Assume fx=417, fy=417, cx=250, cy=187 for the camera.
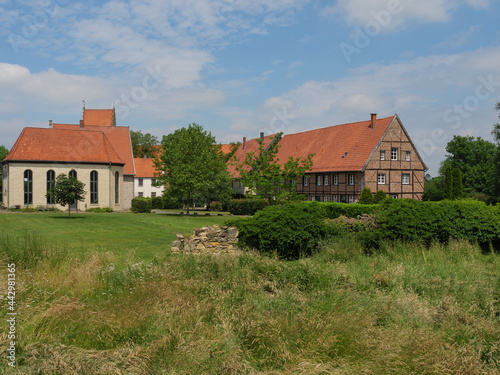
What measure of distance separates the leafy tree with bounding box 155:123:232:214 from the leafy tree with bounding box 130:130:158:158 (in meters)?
40.4

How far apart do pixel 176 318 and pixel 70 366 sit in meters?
1.35

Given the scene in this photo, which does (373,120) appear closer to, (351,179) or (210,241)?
(351,179)

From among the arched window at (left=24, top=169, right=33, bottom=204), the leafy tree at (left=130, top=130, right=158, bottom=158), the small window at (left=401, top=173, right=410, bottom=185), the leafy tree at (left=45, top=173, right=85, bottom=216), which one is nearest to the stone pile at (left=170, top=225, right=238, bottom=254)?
the leafy tree at (left=45, top=173, right=85, bottom=216)

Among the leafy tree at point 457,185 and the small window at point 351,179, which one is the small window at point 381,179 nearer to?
the small window at point 351,179

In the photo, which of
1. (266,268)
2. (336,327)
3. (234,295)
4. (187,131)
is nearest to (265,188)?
(266,268)

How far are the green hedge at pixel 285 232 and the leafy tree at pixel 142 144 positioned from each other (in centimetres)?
6925

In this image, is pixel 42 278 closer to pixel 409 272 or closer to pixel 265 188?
pixel 409 272

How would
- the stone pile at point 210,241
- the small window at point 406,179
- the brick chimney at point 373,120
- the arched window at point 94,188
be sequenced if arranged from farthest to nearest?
the arched window at point 94,188 → the brick chimney at point 373,120 → the small window at point 406,179 → the stone pile at point 210,241

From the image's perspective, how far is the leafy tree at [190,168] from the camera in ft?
124

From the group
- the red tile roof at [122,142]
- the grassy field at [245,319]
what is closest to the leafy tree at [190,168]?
the red tile roof at [122,142]

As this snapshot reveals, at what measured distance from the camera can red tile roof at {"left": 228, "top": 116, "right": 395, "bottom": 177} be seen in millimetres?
37969

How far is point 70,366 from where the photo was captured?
4.39 m

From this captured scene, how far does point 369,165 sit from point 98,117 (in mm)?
41707

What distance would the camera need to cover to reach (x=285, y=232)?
11.7 meters
